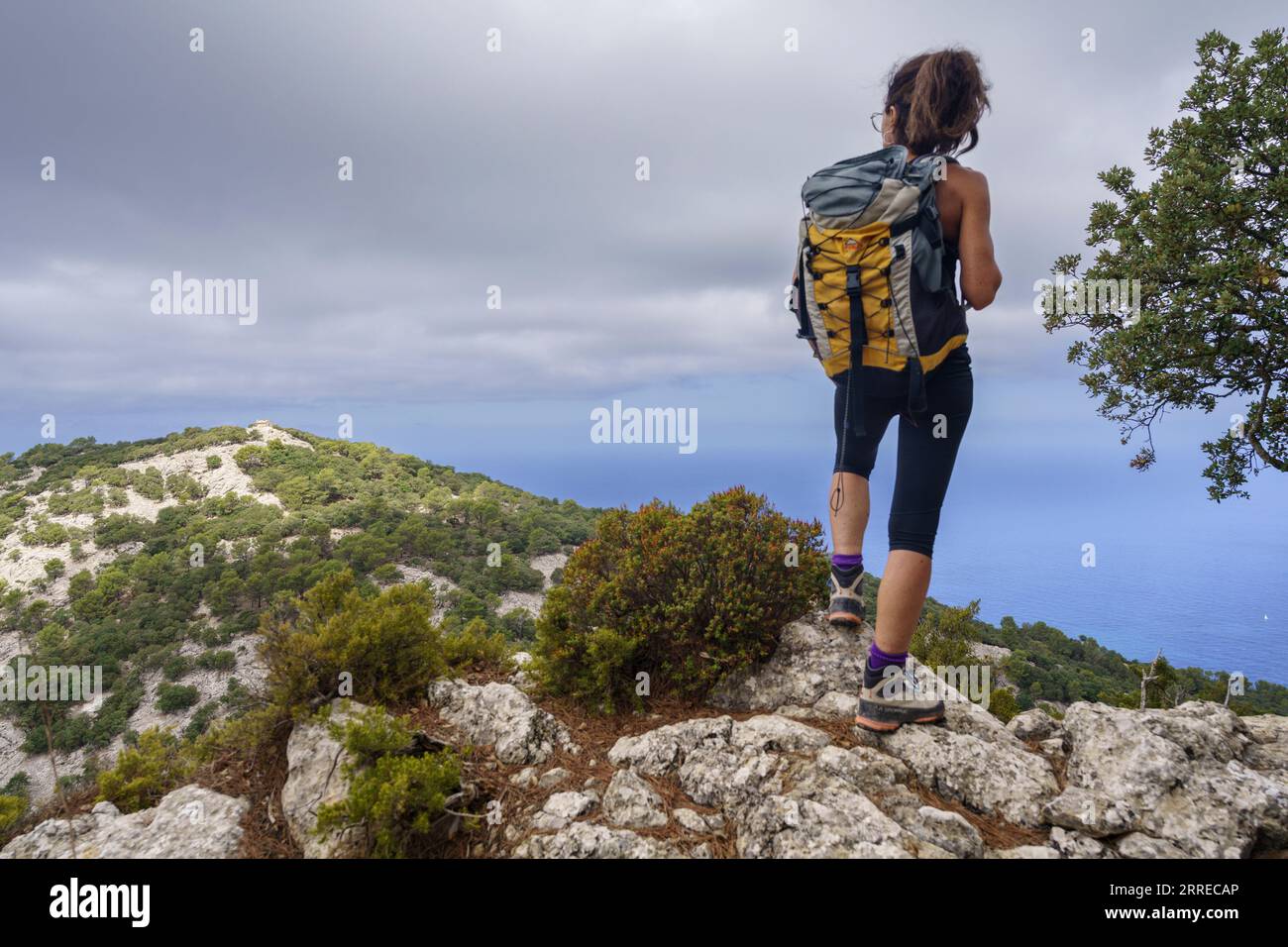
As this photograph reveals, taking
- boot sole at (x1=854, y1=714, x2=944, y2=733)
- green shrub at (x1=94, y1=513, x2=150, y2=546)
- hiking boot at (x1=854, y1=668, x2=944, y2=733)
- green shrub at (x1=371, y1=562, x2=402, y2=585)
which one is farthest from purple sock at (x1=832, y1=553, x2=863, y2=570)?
green shrub at (x1=94, y1=513, x2=150, y2=546)

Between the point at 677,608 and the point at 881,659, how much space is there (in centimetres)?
166

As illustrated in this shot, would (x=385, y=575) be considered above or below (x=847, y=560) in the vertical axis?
below

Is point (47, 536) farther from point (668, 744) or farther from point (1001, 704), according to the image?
point (1001, 704)

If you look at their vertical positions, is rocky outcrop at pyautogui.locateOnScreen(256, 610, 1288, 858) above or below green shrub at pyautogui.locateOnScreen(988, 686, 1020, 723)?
above

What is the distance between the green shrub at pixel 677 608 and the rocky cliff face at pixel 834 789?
1.51 feet

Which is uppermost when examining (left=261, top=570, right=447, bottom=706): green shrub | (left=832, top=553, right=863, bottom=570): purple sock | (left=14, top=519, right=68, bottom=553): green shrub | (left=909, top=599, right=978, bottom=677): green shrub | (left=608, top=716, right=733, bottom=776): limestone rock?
(left=832, top=553, right=863, bottom=570): purple sock

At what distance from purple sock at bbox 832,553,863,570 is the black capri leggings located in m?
1.01

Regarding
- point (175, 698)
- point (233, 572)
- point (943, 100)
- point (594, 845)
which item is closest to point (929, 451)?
point (943, 100)

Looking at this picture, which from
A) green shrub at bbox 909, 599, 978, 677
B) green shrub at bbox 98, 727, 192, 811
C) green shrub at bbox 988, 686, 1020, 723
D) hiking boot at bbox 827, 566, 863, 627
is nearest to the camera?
green shrub at bbox 98, 727, 192, 811

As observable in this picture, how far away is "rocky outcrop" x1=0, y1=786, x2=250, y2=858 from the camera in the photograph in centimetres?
375

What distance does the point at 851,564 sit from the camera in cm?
485

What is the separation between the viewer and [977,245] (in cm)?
337

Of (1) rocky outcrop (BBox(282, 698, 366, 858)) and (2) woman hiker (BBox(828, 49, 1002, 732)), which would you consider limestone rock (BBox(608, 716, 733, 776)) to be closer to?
(2) woman hiker (BBox(828, 49, 1002, 732))

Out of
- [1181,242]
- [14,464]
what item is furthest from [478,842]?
[14,464]
